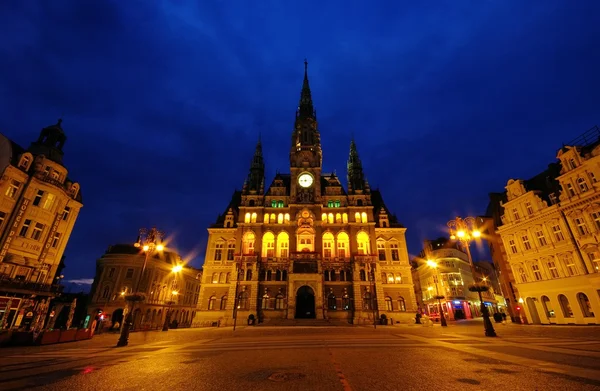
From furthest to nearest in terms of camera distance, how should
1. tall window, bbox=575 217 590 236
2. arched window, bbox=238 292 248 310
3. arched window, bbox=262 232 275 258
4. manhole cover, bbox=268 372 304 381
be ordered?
arched window, bbox=262 232 275 258, arched window, bbox=238 292 248 310, tall window, bbox=575 217 590 236, manhole cover, bbox=268 372 304 381

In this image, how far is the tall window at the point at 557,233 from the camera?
2797 cm

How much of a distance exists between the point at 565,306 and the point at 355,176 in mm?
34506

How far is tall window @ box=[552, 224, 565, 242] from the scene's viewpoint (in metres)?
28.0

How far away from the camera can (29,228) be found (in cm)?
2789

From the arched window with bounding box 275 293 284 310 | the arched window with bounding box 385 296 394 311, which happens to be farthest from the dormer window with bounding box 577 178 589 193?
the arched window with bounding box 275 293 284 310

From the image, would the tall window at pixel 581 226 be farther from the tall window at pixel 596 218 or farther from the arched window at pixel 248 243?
the arched window at pixel 248 243

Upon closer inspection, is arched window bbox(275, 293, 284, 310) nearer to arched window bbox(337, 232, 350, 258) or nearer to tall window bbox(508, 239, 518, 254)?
arched window bbox(337, 232, 350, 258)

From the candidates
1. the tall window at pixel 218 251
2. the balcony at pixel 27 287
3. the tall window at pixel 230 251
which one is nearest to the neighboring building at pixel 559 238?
the tall window at pixel 230 251

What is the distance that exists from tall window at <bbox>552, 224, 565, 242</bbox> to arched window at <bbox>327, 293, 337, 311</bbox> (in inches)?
1137

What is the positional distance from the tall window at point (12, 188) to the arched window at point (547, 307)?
5918 cm

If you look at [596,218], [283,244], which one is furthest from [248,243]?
[596,218]

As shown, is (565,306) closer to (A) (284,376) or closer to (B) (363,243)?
(B) (363,243)

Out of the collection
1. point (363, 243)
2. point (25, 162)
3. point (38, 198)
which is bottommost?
point (363, 243)

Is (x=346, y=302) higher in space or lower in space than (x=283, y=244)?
lower
